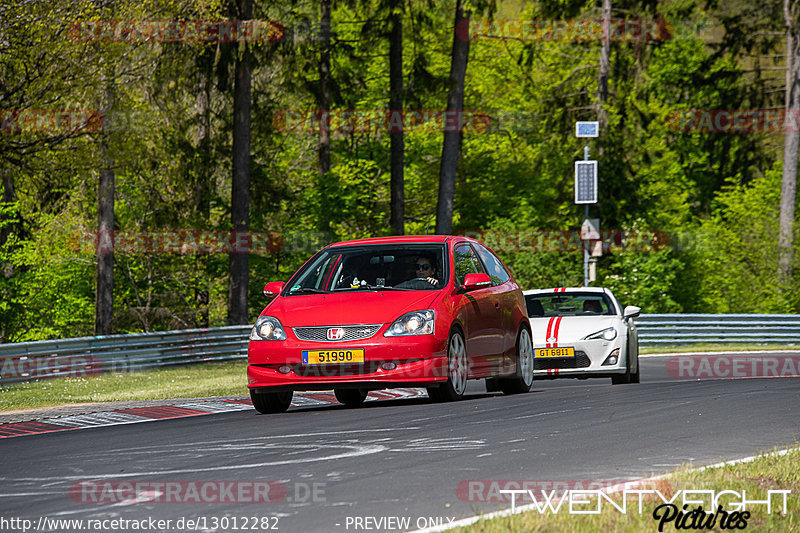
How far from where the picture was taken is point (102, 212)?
3775 cm

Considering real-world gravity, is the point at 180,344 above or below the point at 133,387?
below

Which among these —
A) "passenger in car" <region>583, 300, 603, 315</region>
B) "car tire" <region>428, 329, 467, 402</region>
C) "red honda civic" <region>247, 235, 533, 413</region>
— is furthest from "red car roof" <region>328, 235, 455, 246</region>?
"passenger in car" <region>583, 300, 603, 315</region>

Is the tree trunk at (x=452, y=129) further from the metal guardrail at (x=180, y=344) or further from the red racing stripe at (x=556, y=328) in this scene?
the red racing stripe at (x=556, y=328)

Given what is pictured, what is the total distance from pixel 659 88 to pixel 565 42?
1366cm

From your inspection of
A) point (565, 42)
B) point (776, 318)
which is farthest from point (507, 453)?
point (565, 42)

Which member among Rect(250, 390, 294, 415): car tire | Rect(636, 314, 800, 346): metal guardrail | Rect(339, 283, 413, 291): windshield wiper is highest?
Rect(339, 283, 413, 291): windshield wiper

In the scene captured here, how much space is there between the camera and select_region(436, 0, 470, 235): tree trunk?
32469 mm

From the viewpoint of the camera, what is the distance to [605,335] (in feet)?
57.7

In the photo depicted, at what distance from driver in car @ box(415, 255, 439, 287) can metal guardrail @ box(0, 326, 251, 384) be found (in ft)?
32.7

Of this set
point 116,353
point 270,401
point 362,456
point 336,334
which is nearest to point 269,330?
point 336,334

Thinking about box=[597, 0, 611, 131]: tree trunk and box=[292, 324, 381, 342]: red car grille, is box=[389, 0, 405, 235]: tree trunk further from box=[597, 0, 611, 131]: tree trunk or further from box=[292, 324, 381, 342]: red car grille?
box=[292, 324, 381, 342]: red car grille

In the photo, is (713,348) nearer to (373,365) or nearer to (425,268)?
(425,268)

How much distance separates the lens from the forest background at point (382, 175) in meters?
36.7

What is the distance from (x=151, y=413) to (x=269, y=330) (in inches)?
90.8
